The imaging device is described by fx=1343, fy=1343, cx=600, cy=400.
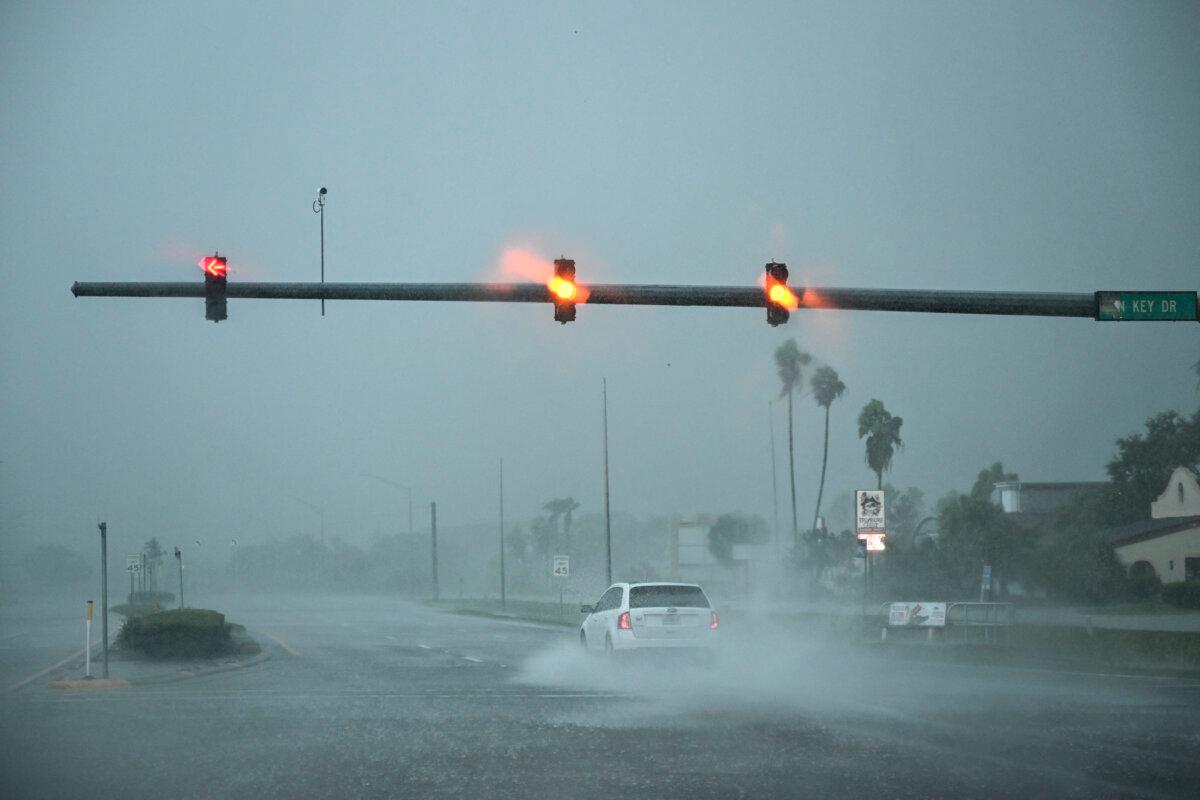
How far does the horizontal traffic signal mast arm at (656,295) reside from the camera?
15.9 metres

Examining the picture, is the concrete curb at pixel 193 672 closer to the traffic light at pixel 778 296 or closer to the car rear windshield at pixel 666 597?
the car rear windshield at pixel 666 597

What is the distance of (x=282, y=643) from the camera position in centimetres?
3972

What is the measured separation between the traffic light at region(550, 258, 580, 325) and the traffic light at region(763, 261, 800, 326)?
228 centimetres

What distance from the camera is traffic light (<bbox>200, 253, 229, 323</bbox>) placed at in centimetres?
1570

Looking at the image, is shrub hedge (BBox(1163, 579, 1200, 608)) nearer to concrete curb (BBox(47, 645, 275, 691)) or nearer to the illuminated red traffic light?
concrete curb (BBox(47, 645, 275, 691))

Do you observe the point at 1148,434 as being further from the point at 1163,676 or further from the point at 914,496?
the point at 914,496

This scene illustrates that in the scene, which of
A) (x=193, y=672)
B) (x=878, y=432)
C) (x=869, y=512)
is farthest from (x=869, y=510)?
(x=878, y=432)

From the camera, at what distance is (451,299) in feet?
52.6

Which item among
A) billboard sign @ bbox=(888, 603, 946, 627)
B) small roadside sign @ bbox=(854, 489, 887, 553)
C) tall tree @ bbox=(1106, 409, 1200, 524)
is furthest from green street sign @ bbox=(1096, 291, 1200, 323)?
tall tree @ bbox=(1106, 409, 1200, 524)

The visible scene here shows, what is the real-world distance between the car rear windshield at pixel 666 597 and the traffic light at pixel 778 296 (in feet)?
32.2

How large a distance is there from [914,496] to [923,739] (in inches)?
6378

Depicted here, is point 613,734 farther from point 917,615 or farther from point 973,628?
point 973,628

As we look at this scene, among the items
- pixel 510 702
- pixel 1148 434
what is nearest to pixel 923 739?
pixel 510 702

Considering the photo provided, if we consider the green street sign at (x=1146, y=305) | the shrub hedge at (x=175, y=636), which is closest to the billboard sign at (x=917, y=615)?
the shrub hedge at (x=175, y=636)
